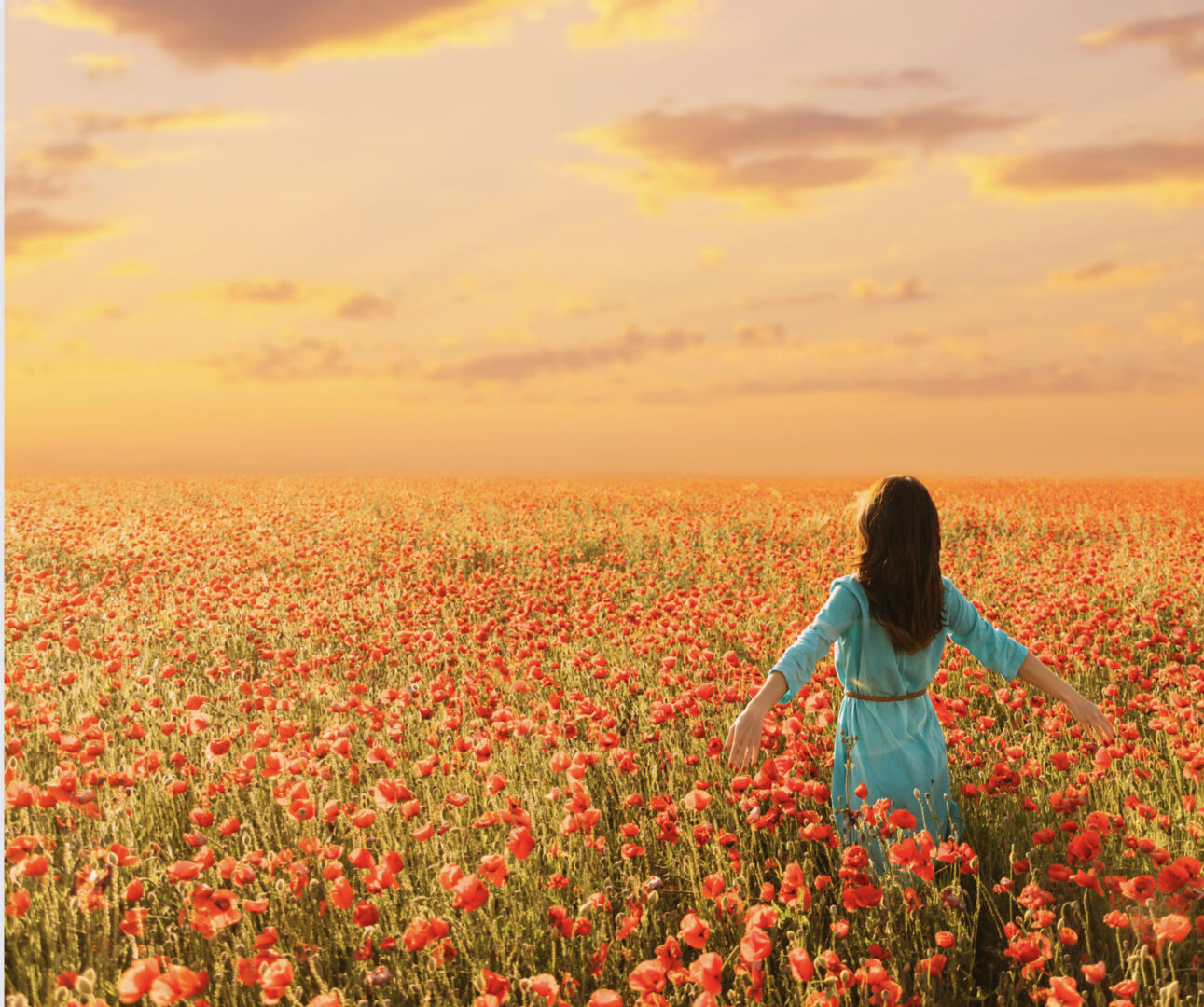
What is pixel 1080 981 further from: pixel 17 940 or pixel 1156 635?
pixel 17 940

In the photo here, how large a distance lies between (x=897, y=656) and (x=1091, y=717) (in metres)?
0.77

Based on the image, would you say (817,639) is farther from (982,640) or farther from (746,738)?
(982,640)

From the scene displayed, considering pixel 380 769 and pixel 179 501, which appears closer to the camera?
pixel 380 769

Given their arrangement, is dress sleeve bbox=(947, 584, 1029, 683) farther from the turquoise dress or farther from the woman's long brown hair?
the woman's long brown hair

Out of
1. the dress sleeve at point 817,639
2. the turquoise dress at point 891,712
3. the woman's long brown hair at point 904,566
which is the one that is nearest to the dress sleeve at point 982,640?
the turquoise dress at point 891,712

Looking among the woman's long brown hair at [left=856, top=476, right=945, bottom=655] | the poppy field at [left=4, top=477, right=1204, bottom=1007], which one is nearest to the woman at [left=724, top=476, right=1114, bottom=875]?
the woman's long brown hair at [left=856, top=476, right=945, bottom=655]

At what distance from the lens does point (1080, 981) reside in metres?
3.07

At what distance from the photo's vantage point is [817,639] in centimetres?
346

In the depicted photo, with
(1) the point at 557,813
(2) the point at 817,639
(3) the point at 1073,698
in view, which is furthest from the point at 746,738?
(3) the point at 1073,698

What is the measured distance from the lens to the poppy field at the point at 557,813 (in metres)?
2.87

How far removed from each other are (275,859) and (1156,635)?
5138mm

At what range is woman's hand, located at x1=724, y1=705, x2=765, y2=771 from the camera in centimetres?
318

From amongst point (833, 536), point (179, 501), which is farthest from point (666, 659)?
point (179, 501)

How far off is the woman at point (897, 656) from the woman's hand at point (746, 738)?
0.84 feet
